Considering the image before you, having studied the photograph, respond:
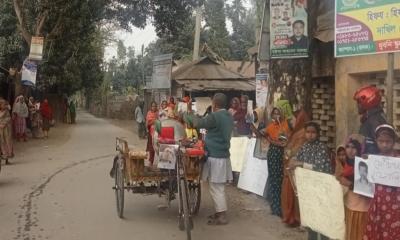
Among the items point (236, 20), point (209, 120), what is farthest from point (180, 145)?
point (236, 20)

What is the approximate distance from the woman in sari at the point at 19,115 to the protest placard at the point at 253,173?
12.5 meters

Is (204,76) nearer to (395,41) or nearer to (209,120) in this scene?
(209,120)

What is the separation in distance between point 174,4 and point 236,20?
3111cm

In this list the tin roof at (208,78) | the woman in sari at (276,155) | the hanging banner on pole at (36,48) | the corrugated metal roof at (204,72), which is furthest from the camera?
the corrugated metal roof at (204,72)

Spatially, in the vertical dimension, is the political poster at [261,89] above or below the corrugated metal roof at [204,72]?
below

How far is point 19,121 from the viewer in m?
19.9

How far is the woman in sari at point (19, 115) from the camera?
1962 centimetres

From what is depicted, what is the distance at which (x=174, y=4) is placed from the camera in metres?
23.3

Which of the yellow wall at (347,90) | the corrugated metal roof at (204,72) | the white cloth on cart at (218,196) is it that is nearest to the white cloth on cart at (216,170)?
the white cloth on cart at (218,196)

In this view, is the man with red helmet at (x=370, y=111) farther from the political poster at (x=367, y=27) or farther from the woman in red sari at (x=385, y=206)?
the woman in red sari at (x=385, y=206)

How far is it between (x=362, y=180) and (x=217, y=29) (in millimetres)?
43618

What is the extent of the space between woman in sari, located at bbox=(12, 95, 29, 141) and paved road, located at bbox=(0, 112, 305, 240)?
722 cm

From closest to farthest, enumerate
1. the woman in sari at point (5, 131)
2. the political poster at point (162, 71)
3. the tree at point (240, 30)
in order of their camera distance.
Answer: the woman in sari at point (5, 131), the political poster at point (162, 71), the tree at point (240, 30)

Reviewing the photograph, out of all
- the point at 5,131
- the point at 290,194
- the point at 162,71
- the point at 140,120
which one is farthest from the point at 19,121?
the point at 290,194
